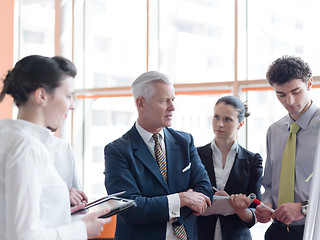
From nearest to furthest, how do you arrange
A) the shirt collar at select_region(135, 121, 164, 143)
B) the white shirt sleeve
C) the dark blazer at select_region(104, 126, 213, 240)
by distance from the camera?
the white shirt sleeve
the dark blazer at select_region(104, 126, 213, 240)
the shirt collar at select_region(135, 121, 164, 143)

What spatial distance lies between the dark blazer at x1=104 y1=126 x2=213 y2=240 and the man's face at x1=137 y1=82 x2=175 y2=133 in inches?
3.7

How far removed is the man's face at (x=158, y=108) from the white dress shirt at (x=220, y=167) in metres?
0.54

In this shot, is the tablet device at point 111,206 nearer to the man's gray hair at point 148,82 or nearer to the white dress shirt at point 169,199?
the white dress shirt at point 169,199

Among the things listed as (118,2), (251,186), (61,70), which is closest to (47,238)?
(61,70)

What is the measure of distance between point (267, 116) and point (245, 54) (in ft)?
2.21

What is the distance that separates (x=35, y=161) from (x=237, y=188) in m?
1.45

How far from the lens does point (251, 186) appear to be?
8.21 feet

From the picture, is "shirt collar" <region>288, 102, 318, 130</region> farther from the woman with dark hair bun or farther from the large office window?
the large office window

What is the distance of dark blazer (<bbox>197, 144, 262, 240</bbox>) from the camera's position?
2.45m

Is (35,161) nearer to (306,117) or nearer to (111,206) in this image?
(111,206)

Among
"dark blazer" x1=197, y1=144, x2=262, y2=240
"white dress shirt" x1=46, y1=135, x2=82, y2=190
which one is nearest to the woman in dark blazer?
"dark blazer" x1=197, y1=144, x2=262, y2=240

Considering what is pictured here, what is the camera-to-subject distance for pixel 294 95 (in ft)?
7.38

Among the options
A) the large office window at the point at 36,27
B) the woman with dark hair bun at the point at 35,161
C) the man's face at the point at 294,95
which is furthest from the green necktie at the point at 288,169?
the large office window at the point at 36,27

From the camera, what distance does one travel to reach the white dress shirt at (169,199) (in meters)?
2.03
